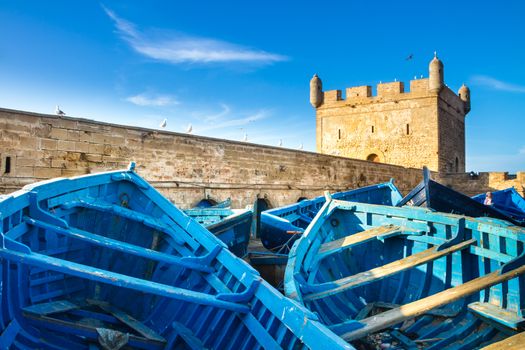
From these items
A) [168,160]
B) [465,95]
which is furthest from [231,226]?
[465,95]

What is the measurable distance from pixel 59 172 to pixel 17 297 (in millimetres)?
5120

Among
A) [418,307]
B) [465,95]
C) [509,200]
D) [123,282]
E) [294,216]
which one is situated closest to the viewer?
[123,282]

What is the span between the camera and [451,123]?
26719mm

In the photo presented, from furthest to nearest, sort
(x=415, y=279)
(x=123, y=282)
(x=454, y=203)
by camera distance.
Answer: (x=454, y=203) < (x=415, y=279) < (x=123, y=282)

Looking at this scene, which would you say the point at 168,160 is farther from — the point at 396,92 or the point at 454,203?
the point at 396,92

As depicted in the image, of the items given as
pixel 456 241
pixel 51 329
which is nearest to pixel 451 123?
pixel 456 241

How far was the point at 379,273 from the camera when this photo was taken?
4023 mm

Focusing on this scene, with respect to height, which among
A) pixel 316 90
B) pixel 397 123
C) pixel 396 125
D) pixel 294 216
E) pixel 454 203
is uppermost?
pixel 316 90

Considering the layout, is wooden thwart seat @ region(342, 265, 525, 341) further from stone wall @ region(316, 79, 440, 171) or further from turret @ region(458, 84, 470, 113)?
turret @ region(458, 84, 470, 113)

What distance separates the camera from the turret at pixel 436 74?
2370 cm

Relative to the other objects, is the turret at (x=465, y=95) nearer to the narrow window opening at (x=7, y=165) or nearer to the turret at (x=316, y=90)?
the turret at (x=316, y=90)

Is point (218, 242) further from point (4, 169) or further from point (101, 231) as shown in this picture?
point (4, 169)

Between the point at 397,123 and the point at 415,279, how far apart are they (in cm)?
2239

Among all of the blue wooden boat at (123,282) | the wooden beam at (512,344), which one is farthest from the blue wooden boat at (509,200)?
the blue wooden boat at (123,282)
